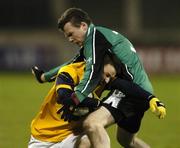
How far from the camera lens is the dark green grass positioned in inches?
440

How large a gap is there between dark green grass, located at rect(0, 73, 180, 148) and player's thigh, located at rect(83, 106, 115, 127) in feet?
8.74

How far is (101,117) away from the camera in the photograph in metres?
7.64

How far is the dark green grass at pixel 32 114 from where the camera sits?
11184mm

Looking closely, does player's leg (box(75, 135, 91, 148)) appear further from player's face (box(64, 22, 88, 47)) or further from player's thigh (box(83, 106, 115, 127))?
player's face (box(64, 22, 88, 47))

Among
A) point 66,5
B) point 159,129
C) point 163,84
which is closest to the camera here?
A: point 159,129

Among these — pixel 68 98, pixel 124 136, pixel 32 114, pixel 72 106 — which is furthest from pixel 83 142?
pixel 32 114

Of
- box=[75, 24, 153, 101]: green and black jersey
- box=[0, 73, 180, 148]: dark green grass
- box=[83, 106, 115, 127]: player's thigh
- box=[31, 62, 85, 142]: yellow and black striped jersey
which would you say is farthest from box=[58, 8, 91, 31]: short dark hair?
box=[0, 73, 180, 148]: dark green grass

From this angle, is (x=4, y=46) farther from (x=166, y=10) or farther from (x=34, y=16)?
(x=166, y=10)

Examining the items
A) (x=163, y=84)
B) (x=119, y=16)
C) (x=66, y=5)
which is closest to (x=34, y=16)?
(x=66, y=5)

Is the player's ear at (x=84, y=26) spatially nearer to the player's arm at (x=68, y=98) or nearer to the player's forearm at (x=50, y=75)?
the player's arm at (x=68, y=98)

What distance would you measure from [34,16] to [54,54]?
3.78 meters

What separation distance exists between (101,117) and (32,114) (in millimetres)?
7296

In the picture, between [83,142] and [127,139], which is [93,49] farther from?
[127,139]

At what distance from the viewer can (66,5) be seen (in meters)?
32.6
